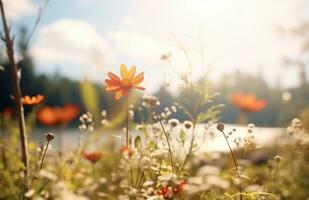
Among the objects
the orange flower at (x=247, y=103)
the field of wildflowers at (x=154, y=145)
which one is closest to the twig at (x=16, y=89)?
the field of wildflowers at (x=154, y=145)

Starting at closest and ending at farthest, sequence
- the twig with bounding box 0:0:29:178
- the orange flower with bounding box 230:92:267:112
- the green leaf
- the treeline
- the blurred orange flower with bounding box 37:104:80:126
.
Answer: the green leaf < the twig with bounding box 0:0:29:178 < the orange flower with bounding box 230:92:267:112 < the blurred orange flower with bounding box 37:104:80:126 < the treeline

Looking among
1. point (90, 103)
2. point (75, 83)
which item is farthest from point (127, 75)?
point (75, 83)

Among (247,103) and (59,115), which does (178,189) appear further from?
(59,115)

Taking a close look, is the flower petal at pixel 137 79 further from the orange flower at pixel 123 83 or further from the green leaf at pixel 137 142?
the green leaf at pixel 137 142

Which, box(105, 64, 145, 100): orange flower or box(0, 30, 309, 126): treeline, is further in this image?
box(0, 30, 309, 126): treeline

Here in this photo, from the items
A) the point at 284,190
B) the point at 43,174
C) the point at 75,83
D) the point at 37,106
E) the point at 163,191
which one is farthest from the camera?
the point at 75,83

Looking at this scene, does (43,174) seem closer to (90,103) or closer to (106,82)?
(90,103)

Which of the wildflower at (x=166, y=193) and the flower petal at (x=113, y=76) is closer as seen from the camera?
the wildflower at (x=166, y=193)

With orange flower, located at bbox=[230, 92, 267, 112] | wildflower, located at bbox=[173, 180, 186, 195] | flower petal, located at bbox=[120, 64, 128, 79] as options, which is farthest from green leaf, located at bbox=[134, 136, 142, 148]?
orange flower, located at bbox=[230, 92, 267, 112]

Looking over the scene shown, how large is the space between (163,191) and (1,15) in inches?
59.2

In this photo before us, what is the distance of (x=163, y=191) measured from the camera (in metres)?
2.51

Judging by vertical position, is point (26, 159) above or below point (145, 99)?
below

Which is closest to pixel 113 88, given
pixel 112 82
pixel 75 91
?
pixel 112 82

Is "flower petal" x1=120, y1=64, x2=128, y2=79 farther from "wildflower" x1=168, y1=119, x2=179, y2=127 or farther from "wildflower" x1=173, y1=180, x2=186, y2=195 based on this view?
"wildflower" x1=173, y1=180, x2=186, y2=195
